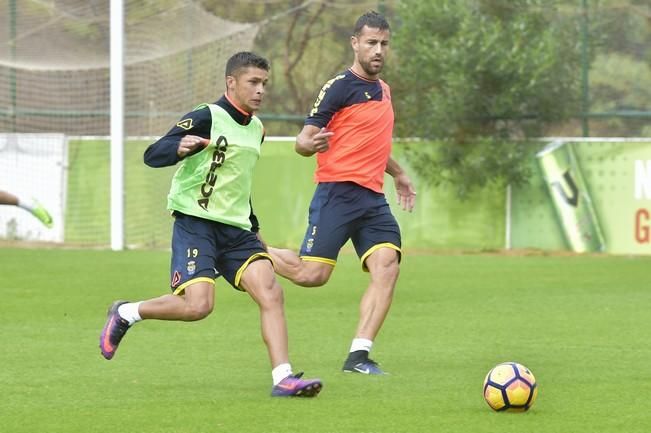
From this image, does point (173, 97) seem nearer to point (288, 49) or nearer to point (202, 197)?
point (288, 49)

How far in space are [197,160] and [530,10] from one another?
43.9ft

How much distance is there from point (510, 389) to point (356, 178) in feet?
8.21

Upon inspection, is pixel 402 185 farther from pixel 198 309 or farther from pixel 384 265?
pixel 198 309

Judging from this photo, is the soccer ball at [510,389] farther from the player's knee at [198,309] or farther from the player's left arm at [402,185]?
the player's left arm at [402,185]

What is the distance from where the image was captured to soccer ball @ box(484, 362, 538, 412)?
7312mm

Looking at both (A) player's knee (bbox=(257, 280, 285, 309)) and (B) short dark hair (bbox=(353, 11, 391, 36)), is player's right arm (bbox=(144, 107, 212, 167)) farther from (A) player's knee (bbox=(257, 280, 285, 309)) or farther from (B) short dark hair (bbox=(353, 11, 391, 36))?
(B) short dark hair (bbox=(353, 11, 391, 36))

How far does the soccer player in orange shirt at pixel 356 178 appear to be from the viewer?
30.2ft

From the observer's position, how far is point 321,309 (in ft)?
42.4

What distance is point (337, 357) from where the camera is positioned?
31.8 ft

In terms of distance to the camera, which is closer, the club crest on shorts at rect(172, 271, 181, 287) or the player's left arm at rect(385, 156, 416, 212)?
the club crest on shorts at rect(172, 271, 181, 287)

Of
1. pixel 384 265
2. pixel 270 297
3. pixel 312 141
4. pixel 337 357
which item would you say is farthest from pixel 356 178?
pixel 270 297

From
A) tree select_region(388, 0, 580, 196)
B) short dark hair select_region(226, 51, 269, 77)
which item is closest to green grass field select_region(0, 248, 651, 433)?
short dark hair select_region(226, 51, 269, 77)

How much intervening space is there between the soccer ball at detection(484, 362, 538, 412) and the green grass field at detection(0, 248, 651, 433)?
0.07 metres

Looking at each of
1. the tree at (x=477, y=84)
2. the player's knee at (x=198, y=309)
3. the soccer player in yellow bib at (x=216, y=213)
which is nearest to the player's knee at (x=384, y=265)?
the soccer player in yellow bib at (x=216, y=213)
